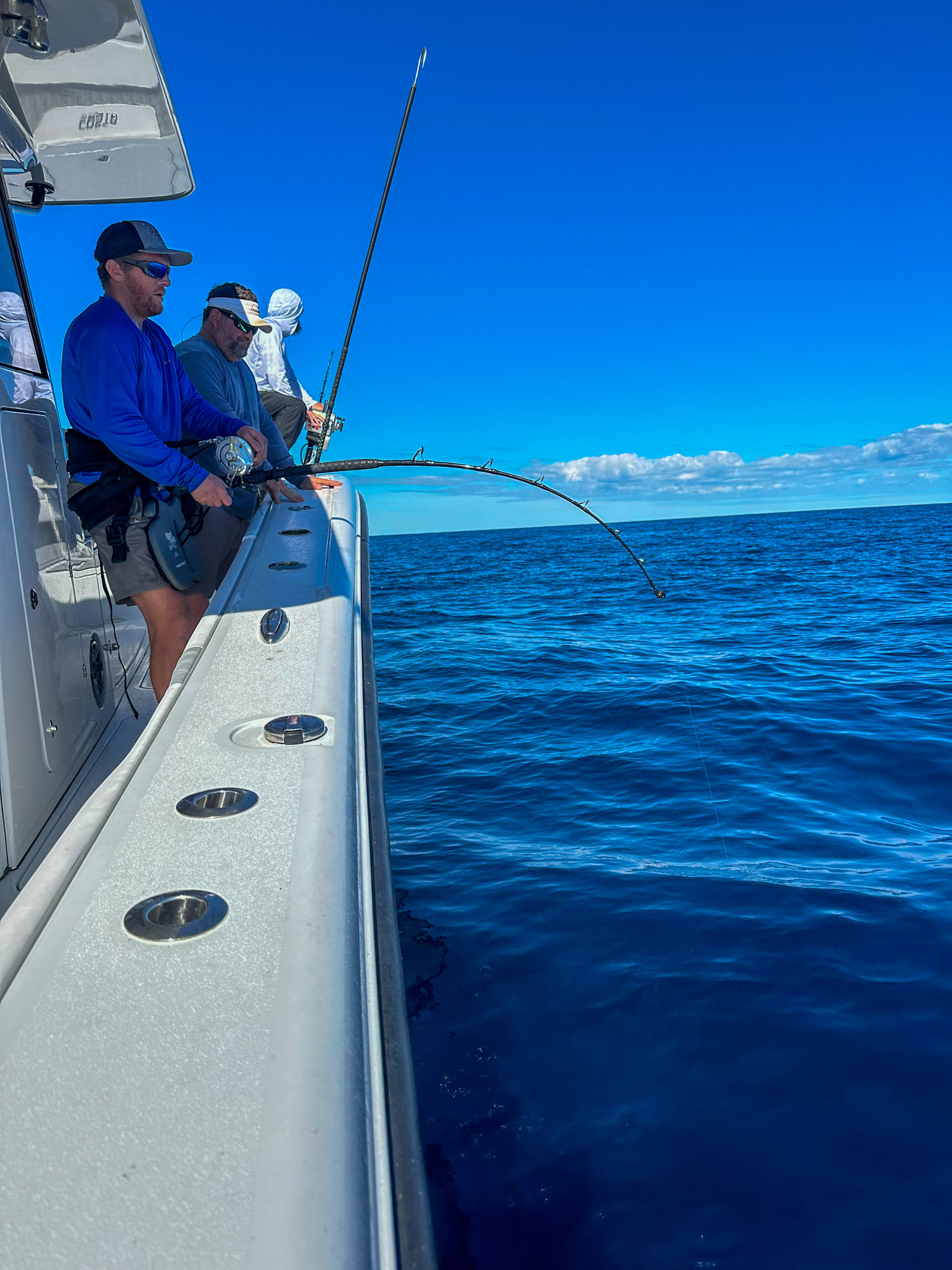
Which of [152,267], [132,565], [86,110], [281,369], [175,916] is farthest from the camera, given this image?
[281,369]

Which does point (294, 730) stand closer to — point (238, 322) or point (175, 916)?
point (175, 916)

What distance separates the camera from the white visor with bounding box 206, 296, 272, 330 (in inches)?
140

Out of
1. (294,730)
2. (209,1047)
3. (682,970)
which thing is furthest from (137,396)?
(682,970)

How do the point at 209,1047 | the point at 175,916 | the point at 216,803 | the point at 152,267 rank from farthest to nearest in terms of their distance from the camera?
the point at 152,267
the point at 216,803
the point at 175,916
the point at 209,1047

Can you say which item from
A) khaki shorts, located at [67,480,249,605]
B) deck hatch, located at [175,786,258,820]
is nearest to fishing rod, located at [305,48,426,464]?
khaki shorts, located at [67,480,249,605]

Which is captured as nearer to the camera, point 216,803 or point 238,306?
point 216,803

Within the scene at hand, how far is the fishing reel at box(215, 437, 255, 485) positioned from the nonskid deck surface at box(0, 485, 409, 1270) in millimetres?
1614

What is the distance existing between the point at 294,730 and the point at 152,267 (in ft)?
5.51

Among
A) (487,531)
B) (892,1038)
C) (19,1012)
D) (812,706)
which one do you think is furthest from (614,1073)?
(487,531)

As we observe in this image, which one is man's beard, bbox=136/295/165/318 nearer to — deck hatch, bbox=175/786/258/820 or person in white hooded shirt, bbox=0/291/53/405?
person in white hooded shirt, bbox=0/291/53/405

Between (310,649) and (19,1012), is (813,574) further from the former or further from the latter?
(19,1012)

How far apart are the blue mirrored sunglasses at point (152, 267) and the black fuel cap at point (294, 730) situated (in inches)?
63.1

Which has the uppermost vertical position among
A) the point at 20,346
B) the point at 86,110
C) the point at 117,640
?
the point at 86,110

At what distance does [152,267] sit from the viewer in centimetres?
262
